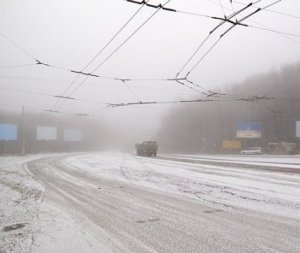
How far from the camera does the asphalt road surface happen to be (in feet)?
25.1

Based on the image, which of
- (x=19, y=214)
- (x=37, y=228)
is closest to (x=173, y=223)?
(x=37, y=228)

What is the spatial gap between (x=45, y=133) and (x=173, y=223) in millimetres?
72096

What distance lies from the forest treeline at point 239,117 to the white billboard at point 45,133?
32.3 m

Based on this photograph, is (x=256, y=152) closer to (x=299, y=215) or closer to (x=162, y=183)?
(x=162, y=183)

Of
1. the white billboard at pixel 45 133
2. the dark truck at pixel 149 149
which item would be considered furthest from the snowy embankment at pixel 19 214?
the white billboard at pixel 45 133

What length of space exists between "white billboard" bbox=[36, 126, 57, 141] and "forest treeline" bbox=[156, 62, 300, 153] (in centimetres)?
3225

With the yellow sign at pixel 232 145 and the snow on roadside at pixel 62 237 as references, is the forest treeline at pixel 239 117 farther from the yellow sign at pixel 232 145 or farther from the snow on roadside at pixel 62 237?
the snow on roadside at pixel 62 237

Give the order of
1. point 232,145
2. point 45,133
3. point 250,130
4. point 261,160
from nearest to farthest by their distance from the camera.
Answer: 1. point 261,160
2. point 45,133
3. point 250,130
4. point 232,145

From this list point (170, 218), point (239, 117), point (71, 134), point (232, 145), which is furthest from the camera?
point (239, 117)

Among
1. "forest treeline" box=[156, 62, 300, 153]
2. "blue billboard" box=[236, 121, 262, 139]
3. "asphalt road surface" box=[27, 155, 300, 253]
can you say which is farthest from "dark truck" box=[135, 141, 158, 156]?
"asphalt road surface" box=[27, 155, 300, 253]

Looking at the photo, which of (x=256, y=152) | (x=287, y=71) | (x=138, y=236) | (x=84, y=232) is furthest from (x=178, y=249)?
(x=287, y=71)

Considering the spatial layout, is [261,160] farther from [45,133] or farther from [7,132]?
[45,133]

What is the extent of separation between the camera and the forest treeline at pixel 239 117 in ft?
278

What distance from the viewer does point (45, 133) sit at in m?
78.9
